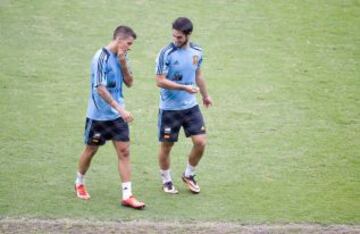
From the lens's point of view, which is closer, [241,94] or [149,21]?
[241,94]

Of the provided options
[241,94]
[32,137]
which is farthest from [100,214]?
[241,94]

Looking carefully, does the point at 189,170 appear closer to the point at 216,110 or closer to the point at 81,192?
the point at 81,192

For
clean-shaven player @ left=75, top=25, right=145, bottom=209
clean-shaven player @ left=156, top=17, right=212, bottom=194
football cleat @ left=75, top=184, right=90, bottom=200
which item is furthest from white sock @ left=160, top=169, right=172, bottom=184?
football cleat @ left=75, top=184, right=90, bottom=200

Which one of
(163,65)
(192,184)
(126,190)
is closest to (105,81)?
(163,65)

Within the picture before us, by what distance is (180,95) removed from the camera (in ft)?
27.4

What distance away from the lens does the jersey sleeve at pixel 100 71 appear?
779 cm

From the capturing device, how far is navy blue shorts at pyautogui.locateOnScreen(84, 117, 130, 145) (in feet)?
26.4

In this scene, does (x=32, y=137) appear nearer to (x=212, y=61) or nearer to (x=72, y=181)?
(x=72, y=181)

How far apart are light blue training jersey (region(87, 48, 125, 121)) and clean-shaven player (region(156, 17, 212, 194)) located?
0.46 m

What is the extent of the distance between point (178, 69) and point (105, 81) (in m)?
0.85

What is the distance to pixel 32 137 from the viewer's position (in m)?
9.95

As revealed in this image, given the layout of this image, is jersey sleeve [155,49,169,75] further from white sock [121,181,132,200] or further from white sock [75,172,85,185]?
white sock [75,172,85,185]

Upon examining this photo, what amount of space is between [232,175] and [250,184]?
1.09 feet

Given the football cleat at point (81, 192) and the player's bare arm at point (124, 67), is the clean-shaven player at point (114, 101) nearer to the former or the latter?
the player's bare arm at point (124, 67)
